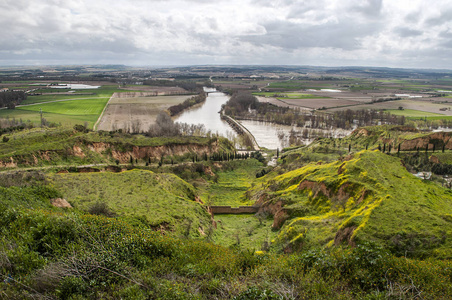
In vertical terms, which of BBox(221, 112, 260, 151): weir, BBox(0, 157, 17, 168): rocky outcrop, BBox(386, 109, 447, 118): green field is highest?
BBox(386, 109, 447, 118): green field

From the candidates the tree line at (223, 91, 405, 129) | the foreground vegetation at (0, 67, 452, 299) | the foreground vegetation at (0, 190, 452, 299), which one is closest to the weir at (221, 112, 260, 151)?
the tree line at (223, 91, 405, 129)

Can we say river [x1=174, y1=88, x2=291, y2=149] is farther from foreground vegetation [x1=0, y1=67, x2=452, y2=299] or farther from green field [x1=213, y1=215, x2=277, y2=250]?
green field [x1=213, y1=215, x2=277, y2=250]

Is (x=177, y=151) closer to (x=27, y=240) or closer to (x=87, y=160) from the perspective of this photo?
(x=87, y=160)

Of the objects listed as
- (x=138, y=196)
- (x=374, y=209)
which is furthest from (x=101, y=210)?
(x=374, y=209)

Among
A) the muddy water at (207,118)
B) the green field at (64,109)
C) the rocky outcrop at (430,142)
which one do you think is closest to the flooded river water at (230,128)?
the muddy water at (207,118)

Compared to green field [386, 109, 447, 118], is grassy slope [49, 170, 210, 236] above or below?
below

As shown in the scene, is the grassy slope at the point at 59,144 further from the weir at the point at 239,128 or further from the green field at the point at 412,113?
the green field at the point at 412,113
